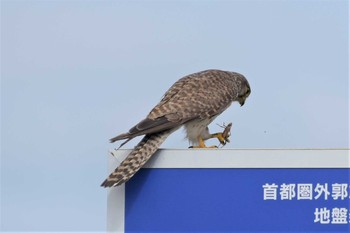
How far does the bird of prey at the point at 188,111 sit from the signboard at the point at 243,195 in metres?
0.26

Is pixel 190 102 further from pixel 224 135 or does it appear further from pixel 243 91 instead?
pixel 243 91

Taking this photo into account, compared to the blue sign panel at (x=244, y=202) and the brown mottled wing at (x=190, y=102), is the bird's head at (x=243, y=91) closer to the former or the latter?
the brown mottled wing at (x=190, y=102)

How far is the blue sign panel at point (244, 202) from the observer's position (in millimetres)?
3697

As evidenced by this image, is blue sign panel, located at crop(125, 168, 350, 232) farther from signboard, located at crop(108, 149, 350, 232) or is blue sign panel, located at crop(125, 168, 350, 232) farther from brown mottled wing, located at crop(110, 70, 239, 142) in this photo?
brown mottled wing, located at crop(110, 70, 239, 142)

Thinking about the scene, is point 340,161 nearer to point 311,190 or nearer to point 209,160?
point 311,190

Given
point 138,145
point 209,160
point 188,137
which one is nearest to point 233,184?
point 209,160

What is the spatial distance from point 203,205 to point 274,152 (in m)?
0.40

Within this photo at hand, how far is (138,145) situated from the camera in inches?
170

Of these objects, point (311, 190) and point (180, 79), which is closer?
point (311, 190)

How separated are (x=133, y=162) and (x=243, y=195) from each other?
584 mm

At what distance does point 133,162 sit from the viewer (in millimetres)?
3982

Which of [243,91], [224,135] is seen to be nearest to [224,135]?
[224,135]

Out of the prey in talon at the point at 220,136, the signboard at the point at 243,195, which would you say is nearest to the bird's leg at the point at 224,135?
the prey in talon at the point at 220,136

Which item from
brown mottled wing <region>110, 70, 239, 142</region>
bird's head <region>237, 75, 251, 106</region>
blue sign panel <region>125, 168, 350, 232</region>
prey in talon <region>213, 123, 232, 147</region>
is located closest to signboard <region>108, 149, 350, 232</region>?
blue sign panel <region>125, 168, 350, 232</region>
